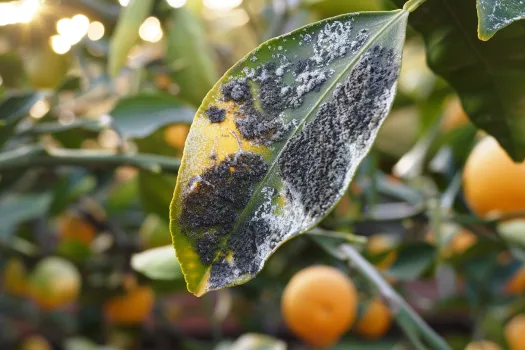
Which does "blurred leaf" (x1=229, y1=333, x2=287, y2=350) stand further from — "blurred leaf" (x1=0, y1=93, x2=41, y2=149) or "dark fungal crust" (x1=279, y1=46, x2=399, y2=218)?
"dark fungal crust" (x1=279, y1=46, x2=399, y2=218)

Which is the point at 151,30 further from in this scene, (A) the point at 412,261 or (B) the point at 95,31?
(A) the point at 412,261

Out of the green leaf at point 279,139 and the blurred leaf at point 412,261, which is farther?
the blurred leaf at point 412,261

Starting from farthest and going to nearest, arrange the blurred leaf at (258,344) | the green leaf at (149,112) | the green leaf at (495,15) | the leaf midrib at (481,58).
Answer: the blurred leaf at (258,344)
the green leaf at (149,112)
the leaf midrib at (481,58)
the green leaf at (495,15)

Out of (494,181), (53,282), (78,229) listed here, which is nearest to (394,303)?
(494,181)

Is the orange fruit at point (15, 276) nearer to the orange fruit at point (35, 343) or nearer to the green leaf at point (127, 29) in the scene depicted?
the orange fruit at point (35, 343)

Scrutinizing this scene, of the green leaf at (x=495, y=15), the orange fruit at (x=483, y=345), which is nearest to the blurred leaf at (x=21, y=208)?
the orange fruit at (x=483, y=345)

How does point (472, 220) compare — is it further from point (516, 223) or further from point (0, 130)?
point (0, 130)

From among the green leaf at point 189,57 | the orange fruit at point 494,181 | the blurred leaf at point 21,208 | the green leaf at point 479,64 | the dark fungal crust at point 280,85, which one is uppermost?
the dark fungal crust at point 280,85

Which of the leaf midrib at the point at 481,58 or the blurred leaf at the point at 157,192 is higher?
the leaf midrib at the point at 481,58
